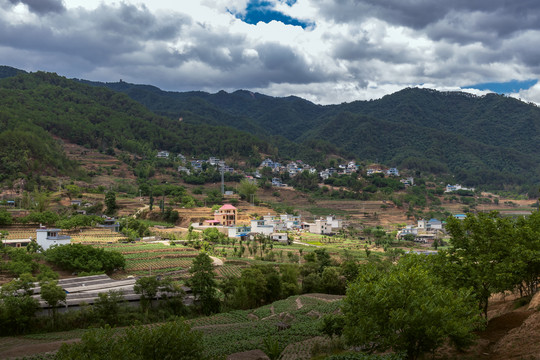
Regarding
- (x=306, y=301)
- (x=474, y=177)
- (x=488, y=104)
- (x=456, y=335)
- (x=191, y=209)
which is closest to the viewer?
(x=456, y=335)

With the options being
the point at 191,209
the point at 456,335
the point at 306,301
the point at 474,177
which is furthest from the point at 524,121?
the point at 456,335

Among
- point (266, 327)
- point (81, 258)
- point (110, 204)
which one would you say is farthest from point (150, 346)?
point (110, 204)

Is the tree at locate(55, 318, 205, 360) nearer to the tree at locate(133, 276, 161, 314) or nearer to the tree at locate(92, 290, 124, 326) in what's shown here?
the tree at locate(92, 290, 124, 326)

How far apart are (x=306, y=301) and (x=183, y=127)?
108m

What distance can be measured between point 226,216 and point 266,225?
6.54 meters

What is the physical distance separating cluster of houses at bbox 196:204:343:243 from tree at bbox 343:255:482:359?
4158 centimetres

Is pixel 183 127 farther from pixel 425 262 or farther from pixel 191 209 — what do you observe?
pixel 425 262

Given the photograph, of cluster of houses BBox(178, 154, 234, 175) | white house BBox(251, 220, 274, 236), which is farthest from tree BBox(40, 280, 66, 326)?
cluster of houses BBox(178, 154, 234, 175)

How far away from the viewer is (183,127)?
430ft

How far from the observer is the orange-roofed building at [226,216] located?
62.4m

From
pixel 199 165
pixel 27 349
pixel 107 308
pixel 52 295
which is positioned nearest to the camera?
pixel 27 349

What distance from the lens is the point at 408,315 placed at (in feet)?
40.5

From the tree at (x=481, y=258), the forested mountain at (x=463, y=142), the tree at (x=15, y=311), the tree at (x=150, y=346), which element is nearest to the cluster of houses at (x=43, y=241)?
the tree at (x=15, y=311)

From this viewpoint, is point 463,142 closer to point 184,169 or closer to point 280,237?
point 184,169
